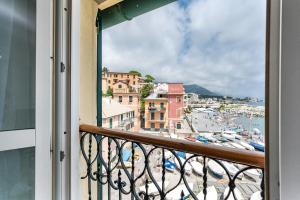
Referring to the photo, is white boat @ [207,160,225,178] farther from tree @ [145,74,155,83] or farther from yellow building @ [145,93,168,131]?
tree @ [145,74,155,83]

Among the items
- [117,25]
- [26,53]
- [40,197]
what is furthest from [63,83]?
[117,25]

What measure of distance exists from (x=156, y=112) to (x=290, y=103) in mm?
1267

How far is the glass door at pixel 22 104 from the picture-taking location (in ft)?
3.91

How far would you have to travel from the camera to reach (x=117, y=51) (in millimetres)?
2215

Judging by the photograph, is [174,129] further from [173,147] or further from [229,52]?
[229,52]

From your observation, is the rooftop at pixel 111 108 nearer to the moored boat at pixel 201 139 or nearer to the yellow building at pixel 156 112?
the yellow building at pixel 156 112

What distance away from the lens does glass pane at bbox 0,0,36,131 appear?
3.90 ft

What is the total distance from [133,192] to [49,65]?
0.98 m

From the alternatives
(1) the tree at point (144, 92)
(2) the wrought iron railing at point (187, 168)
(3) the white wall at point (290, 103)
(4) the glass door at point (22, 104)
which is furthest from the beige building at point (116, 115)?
(3) the white wall at point (290, 103)

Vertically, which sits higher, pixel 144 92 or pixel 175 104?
pixel 144 92

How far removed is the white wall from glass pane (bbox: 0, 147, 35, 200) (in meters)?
1.27

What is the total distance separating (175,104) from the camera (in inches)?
68.1

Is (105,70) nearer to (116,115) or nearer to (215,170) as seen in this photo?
(116,115)

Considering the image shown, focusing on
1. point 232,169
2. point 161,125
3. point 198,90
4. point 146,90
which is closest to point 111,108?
point 146,90
